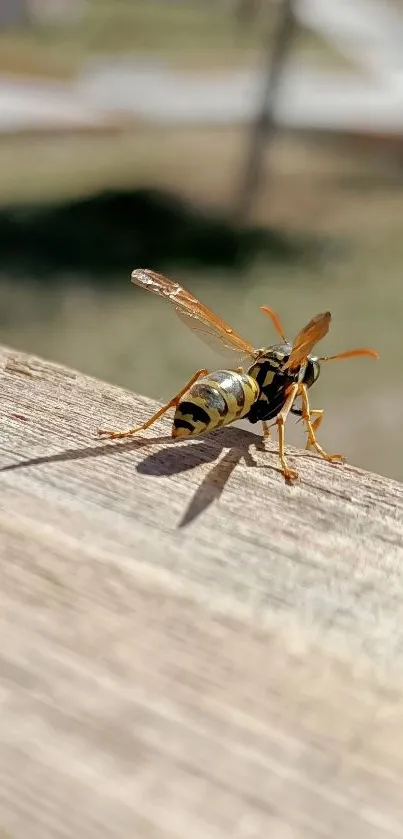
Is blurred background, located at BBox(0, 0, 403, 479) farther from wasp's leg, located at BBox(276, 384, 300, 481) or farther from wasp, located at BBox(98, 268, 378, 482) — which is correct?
wasp's leg, located at BBox(276, 384, 300, 481)

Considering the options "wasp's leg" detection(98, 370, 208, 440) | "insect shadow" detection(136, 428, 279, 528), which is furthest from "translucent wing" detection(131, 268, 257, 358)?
"insect shadow" detection(136, 428, 279, 528)

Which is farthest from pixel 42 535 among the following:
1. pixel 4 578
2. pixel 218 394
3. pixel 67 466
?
pixel 218 394

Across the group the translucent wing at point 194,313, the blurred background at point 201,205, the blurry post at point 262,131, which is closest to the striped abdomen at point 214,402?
the translucent wing at point 194,313

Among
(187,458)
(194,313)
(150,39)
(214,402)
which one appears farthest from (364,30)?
(187,458)

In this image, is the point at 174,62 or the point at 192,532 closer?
the point at 192,532

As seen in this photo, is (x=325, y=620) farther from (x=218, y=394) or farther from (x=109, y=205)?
(x=109, y=205)

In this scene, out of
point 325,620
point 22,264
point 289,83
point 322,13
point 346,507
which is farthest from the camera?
point 322,13

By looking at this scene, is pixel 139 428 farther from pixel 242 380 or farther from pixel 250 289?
pixel 250 289
